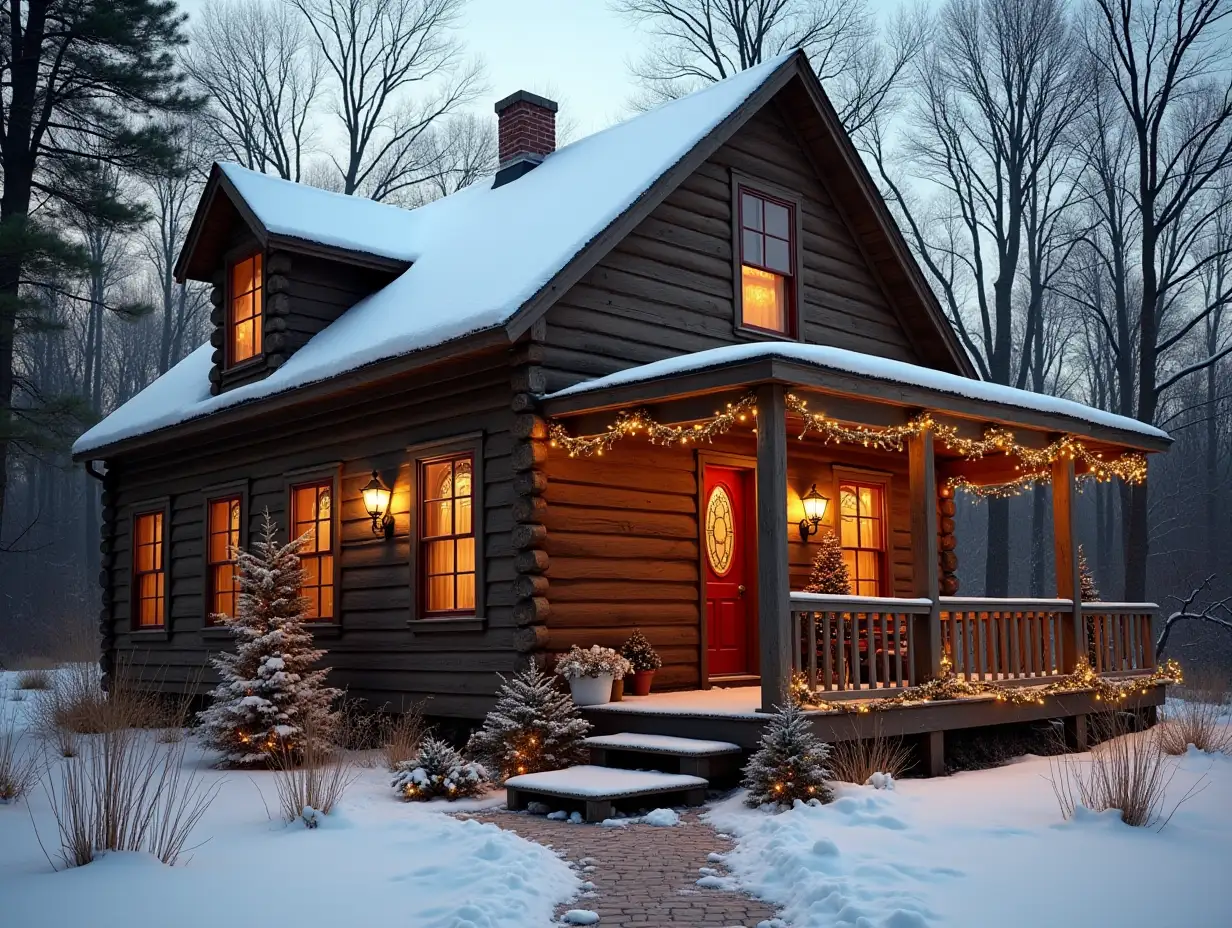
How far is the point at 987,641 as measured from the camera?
12.2m

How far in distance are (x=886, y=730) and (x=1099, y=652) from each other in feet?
12.9

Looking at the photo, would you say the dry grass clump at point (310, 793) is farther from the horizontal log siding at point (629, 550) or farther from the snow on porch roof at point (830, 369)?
the snow on porch roof at point (830, 369)

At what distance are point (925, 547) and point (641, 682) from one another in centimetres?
287

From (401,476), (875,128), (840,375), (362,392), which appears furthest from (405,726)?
(875,128)

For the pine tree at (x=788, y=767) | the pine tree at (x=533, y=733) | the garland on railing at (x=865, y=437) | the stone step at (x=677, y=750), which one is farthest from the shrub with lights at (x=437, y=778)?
the garland on railing at (x=865, y=437)

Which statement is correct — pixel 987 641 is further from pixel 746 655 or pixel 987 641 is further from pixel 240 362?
pixel 240 362

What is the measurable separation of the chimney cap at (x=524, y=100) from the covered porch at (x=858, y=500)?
5.52m

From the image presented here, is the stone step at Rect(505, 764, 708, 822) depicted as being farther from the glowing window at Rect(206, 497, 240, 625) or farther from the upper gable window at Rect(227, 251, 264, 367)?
the upper gable window at Rect(227, 251, 264, 367)

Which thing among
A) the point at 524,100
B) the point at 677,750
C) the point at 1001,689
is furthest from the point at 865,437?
the point at 524,100

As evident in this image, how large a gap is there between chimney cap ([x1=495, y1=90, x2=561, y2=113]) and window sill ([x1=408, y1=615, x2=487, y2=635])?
6.93 metres

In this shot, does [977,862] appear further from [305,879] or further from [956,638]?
[956,638]

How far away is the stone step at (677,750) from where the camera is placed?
9.21m

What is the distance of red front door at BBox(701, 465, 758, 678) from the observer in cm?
1277

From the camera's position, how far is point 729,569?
1304 centimetres
